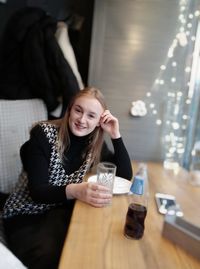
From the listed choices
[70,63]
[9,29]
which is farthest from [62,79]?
[9,29]

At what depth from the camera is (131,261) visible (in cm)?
81

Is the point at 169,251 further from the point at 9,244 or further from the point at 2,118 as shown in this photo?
the point at 2,118

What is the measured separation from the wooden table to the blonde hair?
0.30m

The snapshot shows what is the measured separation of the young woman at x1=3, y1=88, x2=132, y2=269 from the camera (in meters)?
1.11

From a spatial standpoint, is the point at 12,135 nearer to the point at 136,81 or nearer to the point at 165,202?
the point at 136,81

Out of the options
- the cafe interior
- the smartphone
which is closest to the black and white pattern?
the smartphone

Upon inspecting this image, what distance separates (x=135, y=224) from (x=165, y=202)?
0.32m

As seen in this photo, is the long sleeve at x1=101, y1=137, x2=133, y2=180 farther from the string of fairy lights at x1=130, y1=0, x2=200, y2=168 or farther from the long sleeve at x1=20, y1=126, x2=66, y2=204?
the string of fairy lights at x1=130, y1=0, x2=200, y2=168

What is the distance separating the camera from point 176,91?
2.13 m

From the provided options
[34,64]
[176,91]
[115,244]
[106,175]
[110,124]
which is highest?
[34,64]

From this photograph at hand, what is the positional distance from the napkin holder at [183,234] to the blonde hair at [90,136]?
546 millimetres

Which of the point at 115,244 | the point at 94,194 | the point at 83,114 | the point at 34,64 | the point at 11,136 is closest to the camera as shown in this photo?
the point at 115,244

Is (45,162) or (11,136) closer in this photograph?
(45,162)

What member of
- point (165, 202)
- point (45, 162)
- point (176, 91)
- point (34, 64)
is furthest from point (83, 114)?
point (176, 91)
